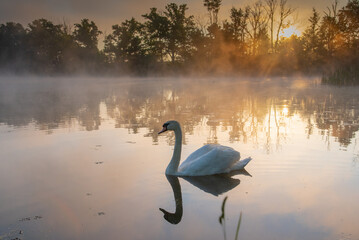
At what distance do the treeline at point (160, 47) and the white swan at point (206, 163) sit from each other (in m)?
38.4

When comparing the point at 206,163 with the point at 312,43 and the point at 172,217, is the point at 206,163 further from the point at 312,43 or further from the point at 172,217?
the point at 312,43

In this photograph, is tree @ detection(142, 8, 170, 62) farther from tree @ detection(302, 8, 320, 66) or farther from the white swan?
the white swan

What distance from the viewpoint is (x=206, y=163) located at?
5.16 metres

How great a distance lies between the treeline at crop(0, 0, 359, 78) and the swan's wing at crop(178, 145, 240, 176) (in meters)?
38.4

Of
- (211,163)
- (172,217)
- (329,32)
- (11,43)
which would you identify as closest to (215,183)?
(211,163)

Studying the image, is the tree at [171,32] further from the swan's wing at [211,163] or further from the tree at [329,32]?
the swan's wing at [211,163]

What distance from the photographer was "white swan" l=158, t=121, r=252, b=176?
5168 millimetres

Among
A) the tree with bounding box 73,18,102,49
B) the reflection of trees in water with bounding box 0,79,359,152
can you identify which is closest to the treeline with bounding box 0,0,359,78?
the tree with bounding box 73,18,102,49

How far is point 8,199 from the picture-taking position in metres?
4.31

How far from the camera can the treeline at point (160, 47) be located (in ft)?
145

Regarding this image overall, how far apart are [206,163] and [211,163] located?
0.08 meters

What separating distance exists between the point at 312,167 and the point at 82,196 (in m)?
3.34

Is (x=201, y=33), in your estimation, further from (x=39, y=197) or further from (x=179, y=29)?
(x=39, y=197)

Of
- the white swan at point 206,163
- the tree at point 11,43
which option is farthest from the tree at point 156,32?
the white swan at point 206,163
